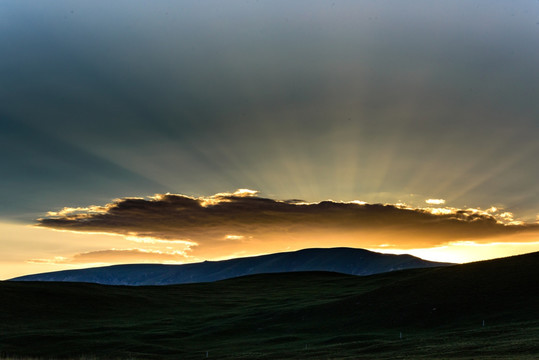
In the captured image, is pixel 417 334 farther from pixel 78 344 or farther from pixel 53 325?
pixel 53 325

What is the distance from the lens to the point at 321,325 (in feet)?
279

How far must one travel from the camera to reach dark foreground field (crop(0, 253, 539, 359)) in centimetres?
5644

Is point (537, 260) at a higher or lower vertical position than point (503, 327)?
higher

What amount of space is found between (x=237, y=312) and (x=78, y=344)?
3917 cm

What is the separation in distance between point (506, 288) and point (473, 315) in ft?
42.3

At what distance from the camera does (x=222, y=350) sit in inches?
2744

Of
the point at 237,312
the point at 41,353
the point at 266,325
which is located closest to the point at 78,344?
the point at 41,353

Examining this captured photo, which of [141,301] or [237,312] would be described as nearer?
[237,312]

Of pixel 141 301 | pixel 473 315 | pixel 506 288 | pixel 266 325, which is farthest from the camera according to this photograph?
pixel 141 301

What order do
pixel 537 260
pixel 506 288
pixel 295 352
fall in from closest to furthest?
pixel 295 352 → pixel 506 288 → pixel 537 260

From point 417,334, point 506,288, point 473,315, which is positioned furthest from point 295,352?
point 506,288

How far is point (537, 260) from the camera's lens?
9638 cm

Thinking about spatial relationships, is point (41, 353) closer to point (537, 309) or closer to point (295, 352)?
point (295, 352)

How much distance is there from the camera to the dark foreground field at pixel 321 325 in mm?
56438
